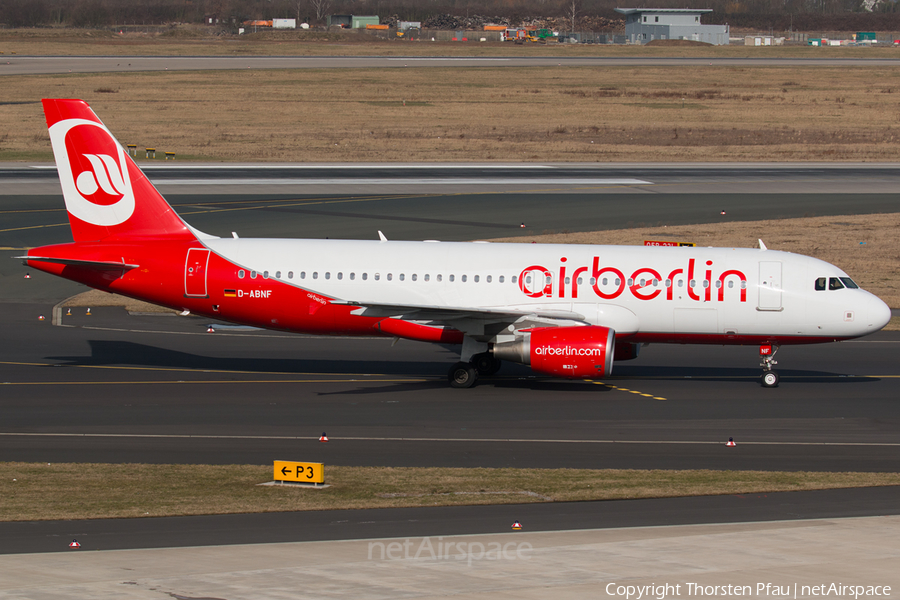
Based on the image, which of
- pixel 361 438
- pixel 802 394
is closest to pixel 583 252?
pixel 802 394

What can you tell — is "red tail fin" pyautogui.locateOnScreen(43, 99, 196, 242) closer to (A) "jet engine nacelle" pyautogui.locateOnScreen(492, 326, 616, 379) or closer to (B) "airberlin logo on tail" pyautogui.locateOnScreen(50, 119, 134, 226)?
(B) "airberlin logo on tail" pyautogui.locateOnScreen(50, 119, 134, 226)

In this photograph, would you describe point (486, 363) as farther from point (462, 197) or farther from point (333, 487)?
point (462, 197)

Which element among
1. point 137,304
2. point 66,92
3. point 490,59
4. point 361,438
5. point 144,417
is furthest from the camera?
point 490,59

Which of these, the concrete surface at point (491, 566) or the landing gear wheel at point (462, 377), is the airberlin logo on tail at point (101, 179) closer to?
the landing gear wheel at point (462, 377)

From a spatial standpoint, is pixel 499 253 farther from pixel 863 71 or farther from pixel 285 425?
pixel 863 71

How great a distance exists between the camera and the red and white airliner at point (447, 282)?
3272 centimetres

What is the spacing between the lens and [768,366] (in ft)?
111

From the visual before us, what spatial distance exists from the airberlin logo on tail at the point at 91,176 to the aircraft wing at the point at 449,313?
28.3 feet

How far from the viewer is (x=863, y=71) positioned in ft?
500

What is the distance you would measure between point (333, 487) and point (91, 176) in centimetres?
1755

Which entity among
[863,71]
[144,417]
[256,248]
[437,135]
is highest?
[863,71]

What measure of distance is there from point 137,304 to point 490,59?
13253 centimetres

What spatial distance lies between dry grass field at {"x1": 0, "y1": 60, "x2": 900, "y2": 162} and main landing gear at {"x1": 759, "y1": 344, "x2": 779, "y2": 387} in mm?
58392

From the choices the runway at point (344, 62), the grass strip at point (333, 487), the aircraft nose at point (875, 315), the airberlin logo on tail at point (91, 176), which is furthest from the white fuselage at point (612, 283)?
the runway at point (344, 62)
